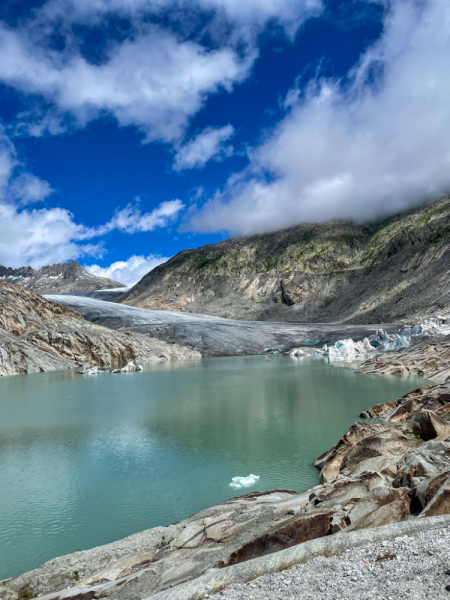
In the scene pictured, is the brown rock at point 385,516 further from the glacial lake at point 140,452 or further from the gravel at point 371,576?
the glacial lake at point 140,452

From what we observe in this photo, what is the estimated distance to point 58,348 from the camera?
145ft

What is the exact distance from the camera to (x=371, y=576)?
9.07ft

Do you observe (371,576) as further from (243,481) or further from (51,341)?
(51,341)

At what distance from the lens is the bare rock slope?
74312 millimetres

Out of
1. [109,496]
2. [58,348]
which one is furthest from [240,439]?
[58,348]

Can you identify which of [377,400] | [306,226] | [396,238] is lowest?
[377,400]

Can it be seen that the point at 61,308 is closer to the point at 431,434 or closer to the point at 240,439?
the point at 240,439

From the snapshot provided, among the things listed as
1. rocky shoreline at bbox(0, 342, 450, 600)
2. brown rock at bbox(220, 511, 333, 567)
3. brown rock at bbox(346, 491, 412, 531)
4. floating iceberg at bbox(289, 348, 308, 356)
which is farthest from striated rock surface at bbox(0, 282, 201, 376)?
brown rock at bbox(346, 491, 412, 531)

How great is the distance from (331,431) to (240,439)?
3.24 metres

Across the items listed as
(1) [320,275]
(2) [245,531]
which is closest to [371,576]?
(2) [245,531]

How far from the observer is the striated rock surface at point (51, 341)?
38406 mm

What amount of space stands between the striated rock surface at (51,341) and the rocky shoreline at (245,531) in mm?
35444

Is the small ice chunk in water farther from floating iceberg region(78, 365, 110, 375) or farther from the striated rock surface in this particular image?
the striated rock surface

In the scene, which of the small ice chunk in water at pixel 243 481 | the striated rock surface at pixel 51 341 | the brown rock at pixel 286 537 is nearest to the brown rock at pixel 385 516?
the brown rock at pixel 286 537
